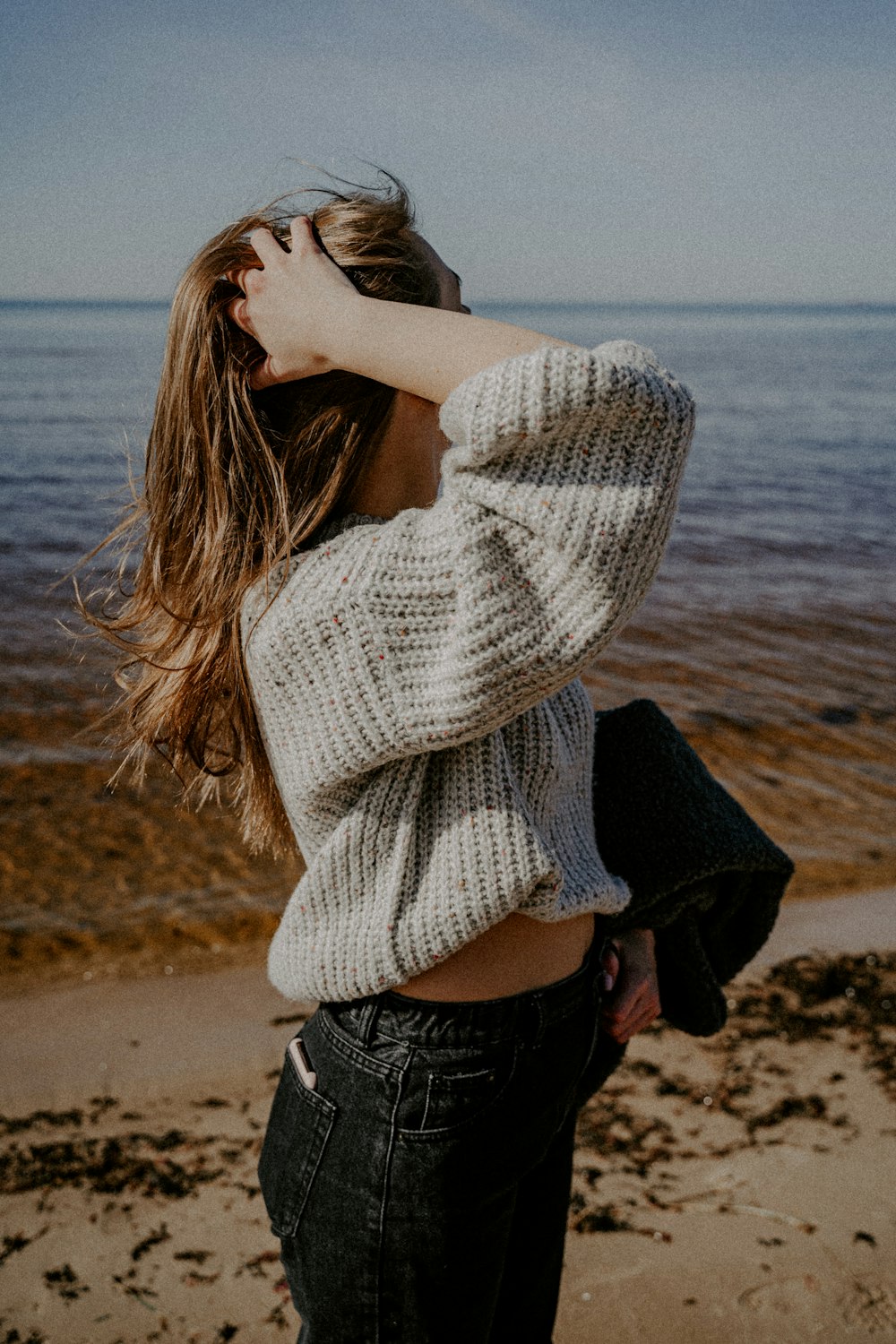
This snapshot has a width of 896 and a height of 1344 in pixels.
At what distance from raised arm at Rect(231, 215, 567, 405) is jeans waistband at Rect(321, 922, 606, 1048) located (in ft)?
2.88

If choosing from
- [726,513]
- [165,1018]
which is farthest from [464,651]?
[726,513]

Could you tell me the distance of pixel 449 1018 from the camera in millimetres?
1504

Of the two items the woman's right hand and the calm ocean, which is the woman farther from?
the calm ocean

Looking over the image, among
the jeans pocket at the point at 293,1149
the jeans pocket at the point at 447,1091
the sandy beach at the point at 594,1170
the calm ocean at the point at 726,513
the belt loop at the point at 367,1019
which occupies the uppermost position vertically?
the belt loop at the point at 367,1019

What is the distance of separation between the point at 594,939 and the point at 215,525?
0.94 metres

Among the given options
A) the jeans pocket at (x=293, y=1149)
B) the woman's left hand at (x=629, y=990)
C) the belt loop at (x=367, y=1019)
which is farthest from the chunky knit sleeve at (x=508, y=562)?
the woman's left hand at (x=629, y=990)

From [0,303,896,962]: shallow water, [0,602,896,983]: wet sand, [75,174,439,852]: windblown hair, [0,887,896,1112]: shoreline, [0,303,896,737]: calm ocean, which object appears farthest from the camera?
[0,303,896,737]: calm ocean

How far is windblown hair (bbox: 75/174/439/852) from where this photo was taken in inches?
65.6

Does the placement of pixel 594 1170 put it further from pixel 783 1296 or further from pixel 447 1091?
pixel 447 1091

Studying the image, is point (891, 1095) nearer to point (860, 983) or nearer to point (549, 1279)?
point (860, 983)

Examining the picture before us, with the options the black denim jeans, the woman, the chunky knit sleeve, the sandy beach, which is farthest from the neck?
the sandy beach

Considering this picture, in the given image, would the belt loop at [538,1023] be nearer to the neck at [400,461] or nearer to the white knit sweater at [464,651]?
the white knit sweater at [464,651]

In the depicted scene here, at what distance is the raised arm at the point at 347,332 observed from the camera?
1.49m

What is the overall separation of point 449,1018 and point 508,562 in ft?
2.15
